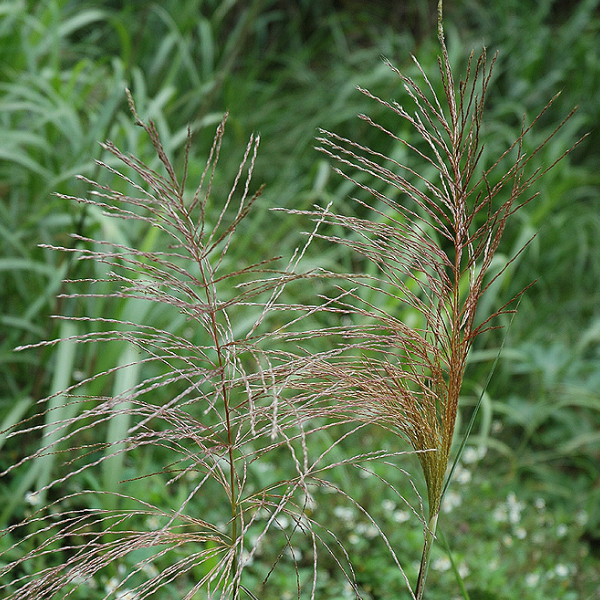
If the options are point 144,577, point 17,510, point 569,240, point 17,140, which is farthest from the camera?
point 569,240

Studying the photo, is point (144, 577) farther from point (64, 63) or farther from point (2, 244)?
point (64, 63)

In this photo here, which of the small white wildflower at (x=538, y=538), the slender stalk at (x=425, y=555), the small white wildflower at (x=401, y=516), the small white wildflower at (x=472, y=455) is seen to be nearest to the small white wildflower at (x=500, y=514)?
the small white wildflower at (x=538, y=538)

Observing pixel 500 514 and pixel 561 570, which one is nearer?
pixel 561 570

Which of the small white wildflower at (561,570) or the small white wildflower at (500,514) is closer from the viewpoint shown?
the small white wildflower at (561,570)

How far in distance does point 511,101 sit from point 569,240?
4.20 ft

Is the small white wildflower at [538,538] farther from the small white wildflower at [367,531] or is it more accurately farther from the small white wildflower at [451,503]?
the small white wildflower at [367,531]

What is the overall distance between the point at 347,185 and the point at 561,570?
216 cm

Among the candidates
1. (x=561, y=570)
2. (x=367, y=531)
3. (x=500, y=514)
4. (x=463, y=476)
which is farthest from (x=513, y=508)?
(x=367, y=531)

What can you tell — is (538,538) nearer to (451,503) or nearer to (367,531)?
(451,503)

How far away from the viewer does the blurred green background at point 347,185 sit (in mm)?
2057

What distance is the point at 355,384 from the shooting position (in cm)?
68

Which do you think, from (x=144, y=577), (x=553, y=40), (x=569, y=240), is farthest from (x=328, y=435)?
(x=553, y=40)

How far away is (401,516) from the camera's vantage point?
214 cm

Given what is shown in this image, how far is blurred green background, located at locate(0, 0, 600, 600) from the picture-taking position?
6.75 feet
